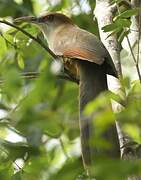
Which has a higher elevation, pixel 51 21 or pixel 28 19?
pixel 28 19

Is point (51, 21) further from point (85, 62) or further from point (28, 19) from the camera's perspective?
point (85, 62)

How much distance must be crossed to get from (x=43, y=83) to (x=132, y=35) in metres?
1.79

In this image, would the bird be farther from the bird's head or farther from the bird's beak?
the bird's head

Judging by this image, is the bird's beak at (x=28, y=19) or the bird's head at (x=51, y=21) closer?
the bird's beak at (x=28, y=19)

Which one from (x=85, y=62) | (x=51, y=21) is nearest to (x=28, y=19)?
(x=51, y=21)

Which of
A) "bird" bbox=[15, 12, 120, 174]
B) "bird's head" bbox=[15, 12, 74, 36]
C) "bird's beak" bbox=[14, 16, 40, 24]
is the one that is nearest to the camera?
"bird" bbox=[15, 12, 120, 174]

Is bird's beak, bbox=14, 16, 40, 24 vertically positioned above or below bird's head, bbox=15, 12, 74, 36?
above

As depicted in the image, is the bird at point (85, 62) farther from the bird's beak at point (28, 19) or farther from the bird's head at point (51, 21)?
the bird's head at point (51, 21)

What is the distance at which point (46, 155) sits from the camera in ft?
3.48

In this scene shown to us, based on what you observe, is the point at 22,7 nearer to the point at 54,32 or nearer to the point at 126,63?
the point at 126,63

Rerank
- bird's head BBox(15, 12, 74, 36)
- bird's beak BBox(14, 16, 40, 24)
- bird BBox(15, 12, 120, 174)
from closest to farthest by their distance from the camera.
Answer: bird BBox(15, 12, 120, 174)
bird's beak BBox(14, 16, 40, 24)
bird's head BBox(15, 12, 74, 36)

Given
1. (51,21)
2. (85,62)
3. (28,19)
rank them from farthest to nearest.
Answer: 1. (51,21)
2. (28,19)
3. (85,62)

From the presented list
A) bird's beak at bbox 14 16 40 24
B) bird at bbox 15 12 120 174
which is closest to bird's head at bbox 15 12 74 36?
bird's beak at bbox 14 16 40 24

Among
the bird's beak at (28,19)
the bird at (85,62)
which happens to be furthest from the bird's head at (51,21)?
the bird at (85,62)
